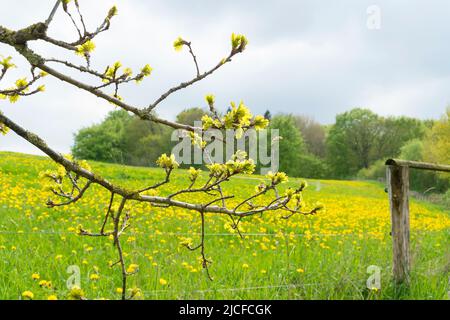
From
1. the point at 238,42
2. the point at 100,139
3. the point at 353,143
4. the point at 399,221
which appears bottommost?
the point at 399,221

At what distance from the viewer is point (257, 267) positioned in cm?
492

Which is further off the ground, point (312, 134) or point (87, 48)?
point (312, 134)

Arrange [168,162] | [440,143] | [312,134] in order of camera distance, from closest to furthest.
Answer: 1. [168,162]
2. [440,143]
3. [312,134]

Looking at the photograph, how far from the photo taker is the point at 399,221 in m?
4.48

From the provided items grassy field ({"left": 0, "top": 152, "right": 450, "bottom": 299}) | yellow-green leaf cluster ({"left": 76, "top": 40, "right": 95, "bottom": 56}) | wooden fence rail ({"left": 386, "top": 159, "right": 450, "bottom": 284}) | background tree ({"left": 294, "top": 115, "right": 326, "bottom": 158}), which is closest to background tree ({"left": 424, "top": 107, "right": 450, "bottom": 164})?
background tree ({"left": 294, "top": 115, "right": 326, "bottom": 158})

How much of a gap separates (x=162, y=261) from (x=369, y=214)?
387 inches

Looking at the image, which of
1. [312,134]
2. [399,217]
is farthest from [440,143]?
[399,217]

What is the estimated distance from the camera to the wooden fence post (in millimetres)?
4426

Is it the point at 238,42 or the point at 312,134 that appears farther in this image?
the point at 312,134

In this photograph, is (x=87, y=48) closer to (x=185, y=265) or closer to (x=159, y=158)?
(x=159, y=158)

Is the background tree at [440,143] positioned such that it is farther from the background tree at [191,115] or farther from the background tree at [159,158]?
the background tree at [159,158]

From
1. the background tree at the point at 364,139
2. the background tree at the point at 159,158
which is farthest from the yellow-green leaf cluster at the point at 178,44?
the background tree at the point at 364,139

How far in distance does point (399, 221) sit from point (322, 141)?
5600 cm

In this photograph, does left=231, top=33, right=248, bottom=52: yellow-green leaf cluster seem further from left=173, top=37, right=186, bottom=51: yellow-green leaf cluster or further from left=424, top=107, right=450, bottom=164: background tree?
left=424, top=107, right=450, bottom=164: background tree
